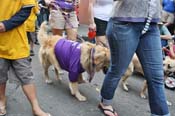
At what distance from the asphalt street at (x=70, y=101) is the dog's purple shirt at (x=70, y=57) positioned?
34 centimetres

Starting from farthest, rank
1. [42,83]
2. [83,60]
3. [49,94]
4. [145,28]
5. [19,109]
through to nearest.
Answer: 1. [42,83]
2. [49,94]
3. [83,60]
4. [19,109]
5. [145,28]

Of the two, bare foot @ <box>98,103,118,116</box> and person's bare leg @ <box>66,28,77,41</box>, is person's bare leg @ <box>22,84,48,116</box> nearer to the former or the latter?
bare foot @ <box>98,103,118,116</box>

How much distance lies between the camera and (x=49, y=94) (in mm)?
4508

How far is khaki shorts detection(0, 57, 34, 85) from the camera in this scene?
340 cm

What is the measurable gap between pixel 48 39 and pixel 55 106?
1.02m

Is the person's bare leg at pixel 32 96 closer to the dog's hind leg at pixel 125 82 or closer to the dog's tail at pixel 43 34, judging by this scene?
the dog's tail at pixel 43 34

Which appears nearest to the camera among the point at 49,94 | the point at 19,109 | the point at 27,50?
the point at 27,50

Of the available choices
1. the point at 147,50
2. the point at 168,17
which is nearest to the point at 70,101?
the point at 147,50

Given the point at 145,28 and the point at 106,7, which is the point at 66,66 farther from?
the point at 145,28

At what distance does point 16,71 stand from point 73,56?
1042 millimetres

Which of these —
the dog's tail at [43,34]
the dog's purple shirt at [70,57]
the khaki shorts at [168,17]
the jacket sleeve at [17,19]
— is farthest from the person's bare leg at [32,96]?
the khaki shorts at [168,17]

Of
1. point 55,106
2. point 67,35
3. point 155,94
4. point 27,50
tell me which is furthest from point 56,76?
point 155,94

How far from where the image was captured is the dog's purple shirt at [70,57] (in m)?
4.27

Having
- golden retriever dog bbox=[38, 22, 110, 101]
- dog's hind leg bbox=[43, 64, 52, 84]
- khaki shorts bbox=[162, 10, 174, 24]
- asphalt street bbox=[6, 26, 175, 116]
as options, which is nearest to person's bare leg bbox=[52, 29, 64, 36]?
golden retriever dog bbox=[38, 22, 110, 101]
